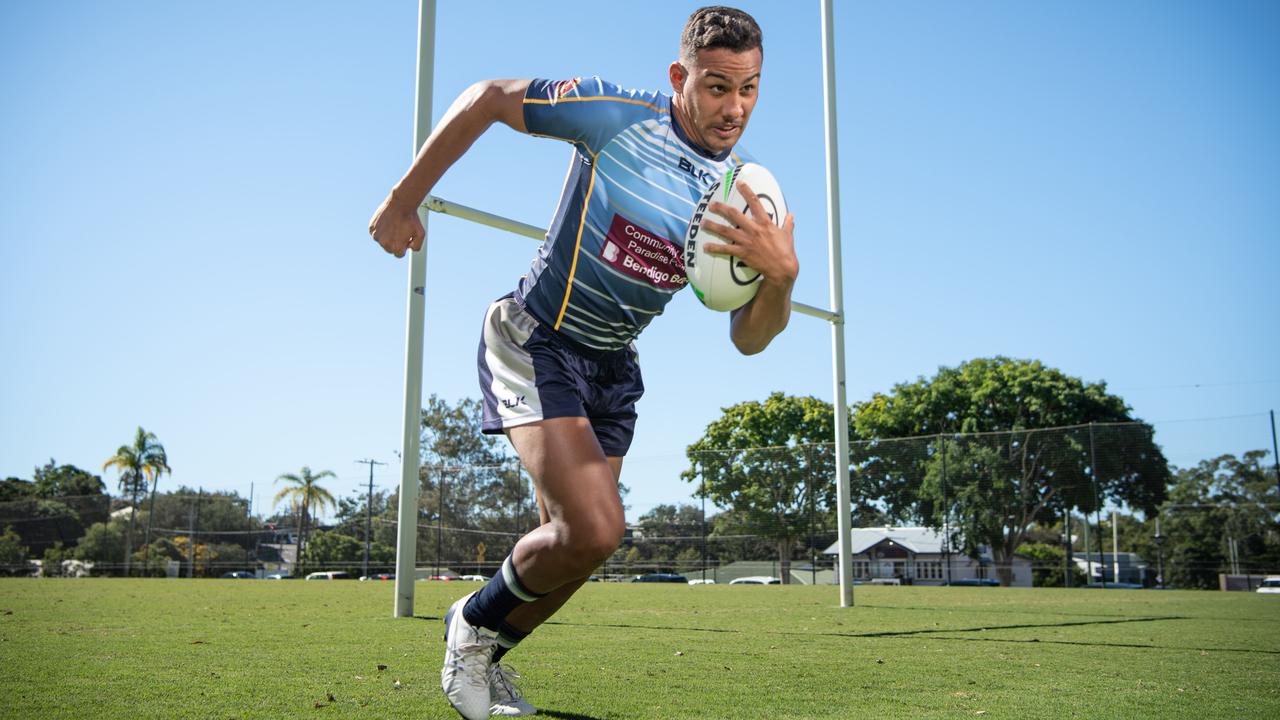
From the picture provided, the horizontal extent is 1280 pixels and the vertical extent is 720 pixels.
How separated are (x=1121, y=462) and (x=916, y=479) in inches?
178

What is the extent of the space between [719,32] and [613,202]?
558 millimetres

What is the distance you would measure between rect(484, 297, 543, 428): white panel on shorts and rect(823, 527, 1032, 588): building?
20637 mm

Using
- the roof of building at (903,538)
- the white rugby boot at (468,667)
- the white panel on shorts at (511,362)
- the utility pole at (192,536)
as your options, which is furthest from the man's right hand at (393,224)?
the utility pole at (192,536)

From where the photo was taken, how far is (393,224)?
2678mm

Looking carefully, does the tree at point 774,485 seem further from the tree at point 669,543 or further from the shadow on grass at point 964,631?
the shadow on grass at point 964,631

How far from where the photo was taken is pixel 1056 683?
385 centimetres

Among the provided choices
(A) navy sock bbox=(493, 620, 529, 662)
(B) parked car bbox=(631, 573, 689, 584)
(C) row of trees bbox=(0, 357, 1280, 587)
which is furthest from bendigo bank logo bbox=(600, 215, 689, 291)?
(B) parked car bbox=(631, 573, 689, 584)

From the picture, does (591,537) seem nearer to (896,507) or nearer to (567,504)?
(567,504)

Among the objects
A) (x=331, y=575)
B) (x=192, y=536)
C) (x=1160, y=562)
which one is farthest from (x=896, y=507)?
(x=192, y=536)

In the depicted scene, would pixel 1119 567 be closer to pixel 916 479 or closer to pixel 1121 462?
pixel 1121 462

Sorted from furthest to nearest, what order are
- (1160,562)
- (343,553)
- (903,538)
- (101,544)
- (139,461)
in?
1. (139,461)
2. (343,553)
3. (101,544)
4. (903,538)
5. (1160,562)

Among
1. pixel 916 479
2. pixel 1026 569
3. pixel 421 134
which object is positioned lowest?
pixel 1026 569

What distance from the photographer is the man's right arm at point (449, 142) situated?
8.69ft

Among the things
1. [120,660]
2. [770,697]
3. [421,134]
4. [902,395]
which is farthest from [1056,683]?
[902,395]
